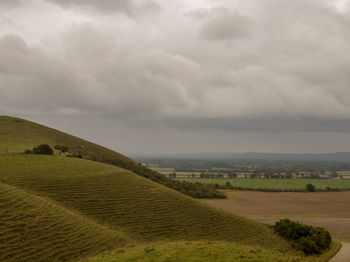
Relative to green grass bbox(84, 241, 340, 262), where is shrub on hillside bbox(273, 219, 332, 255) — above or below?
below

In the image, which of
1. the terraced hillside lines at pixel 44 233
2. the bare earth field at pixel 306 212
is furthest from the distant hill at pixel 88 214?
the bare earth field at pixel 306 212

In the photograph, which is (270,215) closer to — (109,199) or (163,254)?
(109,199)

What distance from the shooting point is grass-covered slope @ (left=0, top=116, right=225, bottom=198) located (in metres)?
118

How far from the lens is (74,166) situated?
67.8 m

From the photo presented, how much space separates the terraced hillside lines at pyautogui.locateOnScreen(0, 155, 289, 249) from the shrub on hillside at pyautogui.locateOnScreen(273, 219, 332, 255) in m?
2.19

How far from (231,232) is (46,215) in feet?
107

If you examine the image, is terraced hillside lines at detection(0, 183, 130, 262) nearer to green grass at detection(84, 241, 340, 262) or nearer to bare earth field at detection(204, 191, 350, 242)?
green grass at detection(84, 241, 340, 262)

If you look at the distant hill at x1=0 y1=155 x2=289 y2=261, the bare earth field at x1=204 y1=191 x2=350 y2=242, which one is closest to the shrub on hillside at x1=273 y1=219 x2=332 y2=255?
the distant hill at x1=0 y1=155 x2=289 y2=261

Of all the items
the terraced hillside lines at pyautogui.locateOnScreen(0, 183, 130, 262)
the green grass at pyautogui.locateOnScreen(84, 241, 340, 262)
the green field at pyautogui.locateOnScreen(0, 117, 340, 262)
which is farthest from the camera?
the green field at pyautogui.locateOnScreen(0, 117, 340, 262)

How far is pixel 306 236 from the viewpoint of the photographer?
1994 inches

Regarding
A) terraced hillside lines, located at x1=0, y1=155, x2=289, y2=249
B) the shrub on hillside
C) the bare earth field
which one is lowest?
the bare earth field

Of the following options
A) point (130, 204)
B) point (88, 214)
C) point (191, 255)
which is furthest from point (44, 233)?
point (130, 204)

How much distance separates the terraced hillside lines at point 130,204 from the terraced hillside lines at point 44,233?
18.6 ft

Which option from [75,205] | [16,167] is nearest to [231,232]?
[75,205]
